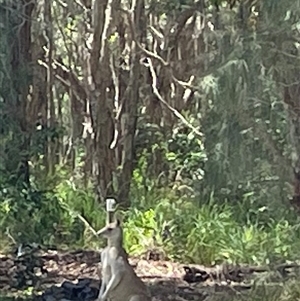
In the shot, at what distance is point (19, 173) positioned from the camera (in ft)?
7.63

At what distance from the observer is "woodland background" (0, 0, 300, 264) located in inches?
88.8

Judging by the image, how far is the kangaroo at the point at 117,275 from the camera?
220 centimetres

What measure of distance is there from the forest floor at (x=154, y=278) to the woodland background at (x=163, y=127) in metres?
0.03

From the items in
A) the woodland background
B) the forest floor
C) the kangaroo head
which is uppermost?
the woodland background

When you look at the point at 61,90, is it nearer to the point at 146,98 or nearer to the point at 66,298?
the point at 146,98

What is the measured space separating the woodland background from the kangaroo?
1.0 inches

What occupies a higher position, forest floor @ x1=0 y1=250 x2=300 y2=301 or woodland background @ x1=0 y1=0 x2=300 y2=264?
woodland background @ x1=0 y1=0 x2=300 y2=264

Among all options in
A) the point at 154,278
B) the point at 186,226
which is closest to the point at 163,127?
the point at 186,226

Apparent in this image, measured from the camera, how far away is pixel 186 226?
2.26 metres

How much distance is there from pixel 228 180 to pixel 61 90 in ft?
1.39

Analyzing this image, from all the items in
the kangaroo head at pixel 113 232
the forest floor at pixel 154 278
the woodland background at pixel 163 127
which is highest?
the woodland background at pixel 163 127

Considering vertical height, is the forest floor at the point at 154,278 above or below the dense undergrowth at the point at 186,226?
below

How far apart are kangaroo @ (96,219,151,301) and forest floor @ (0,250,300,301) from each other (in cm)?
Result: 2

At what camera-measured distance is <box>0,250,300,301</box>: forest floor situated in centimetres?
225
